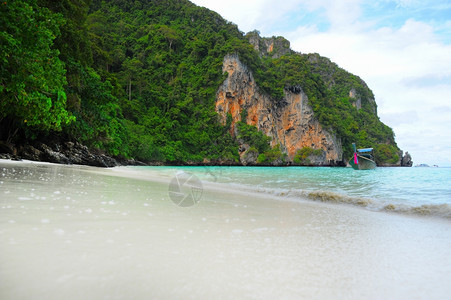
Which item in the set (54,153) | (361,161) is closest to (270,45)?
(361,161)

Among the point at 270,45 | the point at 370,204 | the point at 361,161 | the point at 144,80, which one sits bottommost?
Result: the point at 370,204

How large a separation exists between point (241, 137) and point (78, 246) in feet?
179

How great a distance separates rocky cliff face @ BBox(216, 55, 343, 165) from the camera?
188 ft

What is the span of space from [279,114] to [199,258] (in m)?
66.7

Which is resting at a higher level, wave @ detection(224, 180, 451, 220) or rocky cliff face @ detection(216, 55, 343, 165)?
rocky cliff face @ detection(216, 55, 343, 165)

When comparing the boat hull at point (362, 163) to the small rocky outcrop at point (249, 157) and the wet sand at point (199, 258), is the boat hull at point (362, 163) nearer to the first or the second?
the small rocky outcrop at point (249, 157)

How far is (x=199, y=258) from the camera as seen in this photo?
1809mm

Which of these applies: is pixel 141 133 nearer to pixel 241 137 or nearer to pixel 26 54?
pixel 241 137

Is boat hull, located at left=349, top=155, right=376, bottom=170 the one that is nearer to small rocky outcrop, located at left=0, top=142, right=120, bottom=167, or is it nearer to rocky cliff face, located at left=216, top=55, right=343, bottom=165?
rocky cliff face, located at left=216, top=55, right=343, bottom=165

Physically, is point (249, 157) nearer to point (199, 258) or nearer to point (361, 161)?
point (361, 161)

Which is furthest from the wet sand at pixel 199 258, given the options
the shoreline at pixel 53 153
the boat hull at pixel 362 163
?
the boat hull at pixel 362 163

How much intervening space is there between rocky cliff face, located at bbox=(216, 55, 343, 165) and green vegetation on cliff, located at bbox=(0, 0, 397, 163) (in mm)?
2007

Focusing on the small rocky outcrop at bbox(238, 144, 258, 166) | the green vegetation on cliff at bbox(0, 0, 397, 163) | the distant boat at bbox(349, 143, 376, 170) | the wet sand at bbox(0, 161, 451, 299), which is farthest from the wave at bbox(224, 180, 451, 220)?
the small rocky outcrop at bbox(238, 144, 258, 166)

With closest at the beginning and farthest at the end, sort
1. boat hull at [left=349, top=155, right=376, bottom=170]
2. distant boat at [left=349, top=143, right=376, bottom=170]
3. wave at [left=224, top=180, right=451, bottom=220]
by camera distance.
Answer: wave at [left=224, top=180, right=451, bottom=220], distant boat at [left=349, top=143, right=376, bottom=170], boat hull at [left=349, top=155, right=376, bottom=170]
